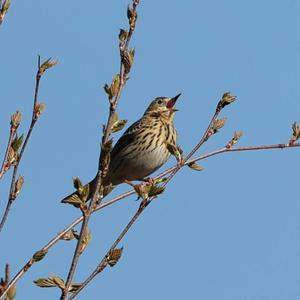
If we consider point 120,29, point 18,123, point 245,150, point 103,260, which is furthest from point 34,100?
point 245,150

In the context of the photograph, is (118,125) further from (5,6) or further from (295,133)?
(295,133)

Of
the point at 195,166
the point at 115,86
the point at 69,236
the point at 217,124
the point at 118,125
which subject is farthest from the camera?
the point at 195,166

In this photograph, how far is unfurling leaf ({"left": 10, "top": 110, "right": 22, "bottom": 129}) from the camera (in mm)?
3811

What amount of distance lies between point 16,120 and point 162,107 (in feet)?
23.6

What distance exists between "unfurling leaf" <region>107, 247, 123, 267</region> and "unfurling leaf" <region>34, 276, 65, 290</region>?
0.86 ft

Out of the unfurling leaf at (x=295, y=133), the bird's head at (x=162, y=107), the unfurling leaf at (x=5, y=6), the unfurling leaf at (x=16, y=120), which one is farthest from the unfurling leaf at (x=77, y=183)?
the bird's head at (x=162, y=107)

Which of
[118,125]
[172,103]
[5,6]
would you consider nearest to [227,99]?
[118,125]

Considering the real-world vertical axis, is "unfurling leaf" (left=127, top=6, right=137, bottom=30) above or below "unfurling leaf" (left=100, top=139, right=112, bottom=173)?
above

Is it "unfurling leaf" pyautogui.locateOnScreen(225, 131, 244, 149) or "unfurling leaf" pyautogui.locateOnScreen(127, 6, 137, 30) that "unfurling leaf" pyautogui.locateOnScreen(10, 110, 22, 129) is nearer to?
"unfurling leaf" pyautogui.locateOnScreen(127, 6, 137, 30)

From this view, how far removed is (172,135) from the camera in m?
10.0

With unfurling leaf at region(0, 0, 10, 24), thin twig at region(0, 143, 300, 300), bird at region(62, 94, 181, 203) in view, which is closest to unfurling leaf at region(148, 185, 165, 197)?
thin twig at region(0, 143, 300, 300)

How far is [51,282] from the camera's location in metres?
→ 3.41

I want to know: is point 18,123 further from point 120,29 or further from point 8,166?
point 120,29

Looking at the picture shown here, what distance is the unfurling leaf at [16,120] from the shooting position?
150 inches
